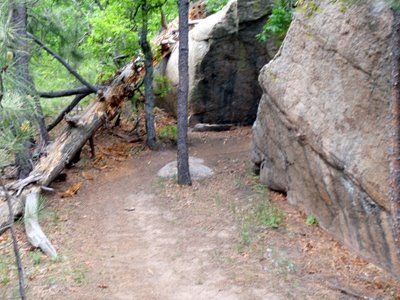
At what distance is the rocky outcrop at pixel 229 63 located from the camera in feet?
51.5

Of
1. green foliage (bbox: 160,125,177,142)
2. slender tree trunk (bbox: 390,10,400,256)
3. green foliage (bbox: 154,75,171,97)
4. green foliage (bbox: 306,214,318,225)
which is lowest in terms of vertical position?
green foliage (bbox: 160,125,177,142)

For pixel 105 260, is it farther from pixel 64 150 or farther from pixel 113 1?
pixel 113 1

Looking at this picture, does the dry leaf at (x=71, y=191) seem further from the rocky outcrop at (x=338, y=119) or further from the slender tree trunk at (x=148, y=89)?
the rocky outcrop at (x=338, y=119)

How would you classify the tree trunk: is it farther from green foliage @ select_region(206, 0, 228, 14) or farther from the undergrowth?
green foliage @ select_region(206, 0, 228, 14)


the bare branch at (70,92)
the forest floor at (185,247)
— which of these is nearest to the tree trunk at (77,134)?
the forest floor at (185,247)

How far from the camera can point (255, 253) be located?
814 cm

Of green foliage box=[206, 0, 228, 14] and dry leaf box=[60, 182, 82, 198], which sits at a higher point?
green foliage box=[206, 0, 228, 14]


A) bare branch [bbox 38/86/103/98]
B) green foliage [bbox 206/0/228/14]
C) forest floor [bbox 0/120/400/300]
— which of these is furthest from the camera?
green foliage [bbox 206/0/228/14]

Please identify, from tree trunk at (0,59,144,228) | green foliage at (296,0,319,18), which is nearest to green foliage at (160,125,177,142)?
tree trunk at (0,59,144,228)

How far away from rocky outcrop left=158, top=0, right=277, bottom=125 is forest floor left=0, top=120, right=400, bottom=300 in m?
4.00

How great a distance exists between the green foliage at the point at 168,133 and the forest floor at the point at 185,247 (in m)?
2.43

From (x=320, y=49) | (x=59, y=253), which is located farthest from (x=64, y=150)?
(x=320, y=49)

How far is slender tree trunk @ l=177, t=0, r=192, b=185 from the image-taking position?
36.8ft

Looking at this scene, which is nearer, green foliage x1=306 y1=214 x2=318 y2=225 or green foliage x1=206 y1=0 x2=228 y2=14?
green foliage x1=306 y1=214 x2=318 y2=225
